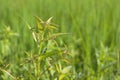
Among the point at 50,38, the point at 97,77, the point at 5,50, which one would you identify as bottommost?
the point at 97,77

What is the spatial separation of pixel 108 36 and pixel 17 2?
155 centimetres

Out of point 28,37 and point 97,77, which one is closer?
point 97,77

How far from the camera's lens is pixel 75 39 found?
7.57 feet

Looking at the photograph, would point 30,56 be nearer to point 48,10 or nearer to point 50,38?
point 50,38

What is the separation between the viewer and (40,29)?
4.01 ft

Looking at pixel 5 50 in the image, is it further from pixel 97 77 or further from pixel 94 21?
pixel 94 21

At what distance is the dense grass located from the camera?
1.60m

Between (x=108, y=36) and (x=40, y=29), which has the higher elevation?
(x=40, y=29)

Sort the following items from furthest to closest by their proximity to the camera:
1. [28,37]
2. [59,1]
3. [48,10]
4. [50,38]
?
1. [59,1]
2. [48,10]
3. [28,37]
4. [50,38]

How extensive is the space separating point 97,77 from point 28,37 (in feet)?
2.91

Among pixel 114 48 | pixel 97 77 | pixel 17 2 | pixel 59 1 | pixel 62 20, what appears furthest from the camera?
pixel 17 2

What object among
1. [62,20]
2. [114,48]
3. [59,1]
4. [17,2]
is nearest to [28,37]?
[62,20]

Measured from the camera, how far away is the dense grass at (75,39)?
1.60 metres

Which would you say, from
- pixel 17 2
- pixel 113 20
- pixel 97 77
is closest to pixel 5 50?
pixel 97 77
